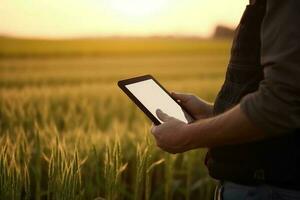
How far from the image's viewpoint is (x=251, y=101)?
1581 mm

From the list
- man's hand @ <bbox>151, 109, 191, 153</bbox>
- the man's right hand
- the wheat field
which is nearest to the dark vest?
man's hand @ <bbox>151, 109, 191, 153</bbox>

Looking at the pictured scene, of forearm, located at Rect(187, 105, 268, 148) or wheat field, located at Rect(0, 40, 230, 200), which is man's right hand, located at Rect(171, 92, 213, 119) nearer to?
wheat field, located at Rect(0, 40, 230, 200)

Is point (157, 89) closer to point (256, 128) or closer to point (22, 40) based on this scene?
point (256, 128)

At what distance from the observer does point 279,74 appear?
1534mm

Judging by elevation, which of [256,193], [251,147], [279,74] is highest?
[279,74]

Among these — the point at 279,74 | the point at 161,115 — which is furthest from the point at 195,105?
the point at 279,74

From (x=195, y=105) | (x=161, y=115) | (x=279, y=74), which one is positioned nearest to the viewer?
(x=279, y=74)

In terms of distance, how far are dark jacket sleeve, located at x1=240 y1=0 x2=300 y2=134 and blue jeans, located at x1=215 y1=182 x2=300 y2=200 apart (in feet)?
0.58

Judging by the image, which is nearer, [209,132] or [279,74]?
[279,74]

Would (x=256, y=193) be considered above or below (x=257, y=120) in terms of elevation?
below

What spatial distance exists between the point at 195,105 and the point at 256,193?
1.92 ft

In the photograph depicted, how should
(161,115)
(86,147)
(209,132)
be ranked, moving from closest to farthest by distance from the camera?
(209,132) < (161,115) < (86,147)

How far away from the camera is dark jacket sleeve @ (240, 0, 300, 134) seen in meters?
1.51

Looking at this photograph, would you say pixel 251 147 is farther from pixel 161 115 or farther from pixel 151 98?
pixel 151 98
